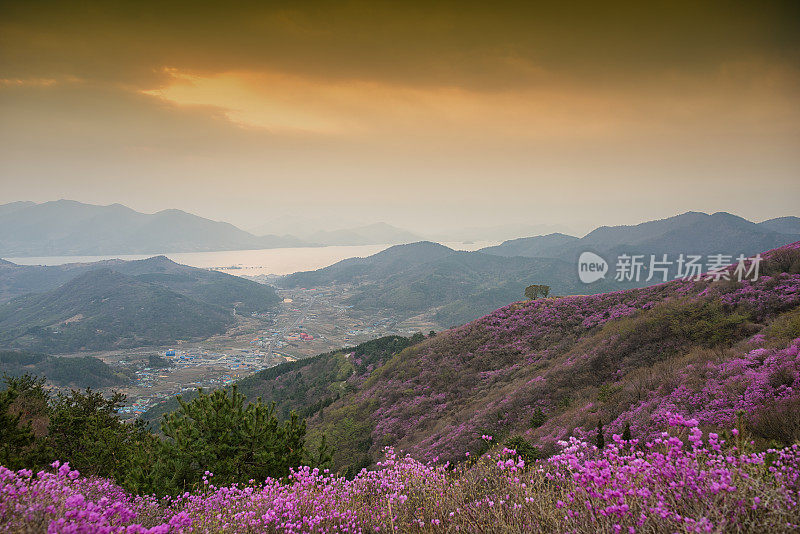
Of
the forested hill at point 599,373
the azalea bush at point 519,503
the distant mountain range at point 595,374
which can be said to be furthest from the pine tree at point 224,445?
the forested hill at point 599,373

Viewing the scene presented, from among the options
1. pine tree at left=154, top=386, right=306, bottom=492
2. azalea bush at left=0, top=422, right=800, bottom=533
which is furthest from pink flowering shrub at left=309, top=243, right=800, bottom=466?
pine tree at left=154, top=386, right=306, bottom=492

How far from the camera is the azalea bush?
9.82 ft

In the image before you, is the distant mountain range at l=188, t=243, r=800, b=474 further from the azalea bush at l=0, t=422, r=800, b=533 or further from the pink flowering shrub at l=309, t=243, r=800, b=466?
the azalea bush at l=0, t=422, r=800, b=533

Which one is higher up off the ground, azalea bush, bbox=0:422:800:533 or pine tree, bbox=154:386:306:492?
azalea bush, bbox=0:422:800:533

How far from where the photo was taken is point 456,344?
35.8 meters

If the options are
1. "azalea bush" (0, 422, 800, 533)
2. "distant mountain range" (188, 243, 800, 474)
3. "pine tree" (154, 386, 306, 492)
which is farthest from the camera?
"distant mountain range" (188, 243, 800, 474)

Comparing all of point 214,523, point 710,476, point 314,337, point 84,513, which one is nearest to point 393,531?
point 214,523

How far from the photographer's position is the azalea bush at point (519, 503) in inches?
118

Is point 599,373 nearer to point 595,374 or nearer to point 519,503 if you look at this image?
point 595,374

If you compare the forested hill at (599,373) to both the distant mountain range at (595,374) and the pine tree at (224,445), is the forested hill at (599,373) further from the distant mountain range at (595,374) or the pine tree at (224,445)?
Answer: the pine tree at (224,445)

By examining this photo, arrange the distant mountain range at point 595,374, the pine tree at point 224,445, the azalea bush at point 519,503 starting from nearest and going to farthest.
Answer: the azalea bush at point 519,503
the pine tree at point 224,445
the distant mountain range at point 595,374

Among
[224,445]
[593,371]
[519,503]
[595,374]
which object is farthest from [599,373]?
[224,445]

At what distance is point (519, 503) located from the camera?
399cm

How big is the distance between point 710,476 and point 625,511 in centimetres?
122
